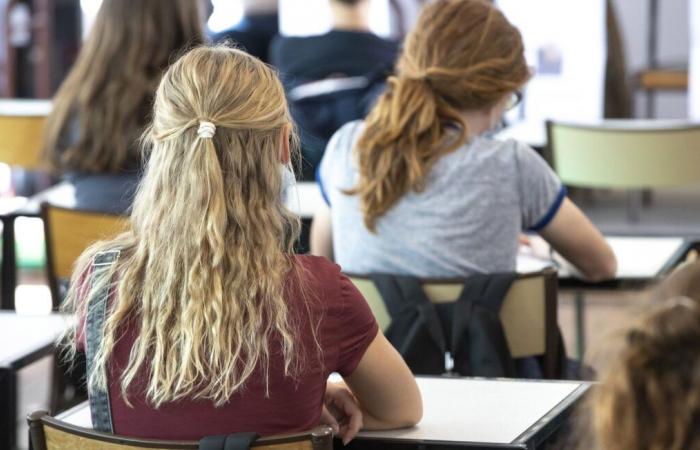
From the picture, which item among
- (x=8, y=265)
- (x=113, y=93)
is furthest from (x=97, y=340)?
(x=113, y=93)

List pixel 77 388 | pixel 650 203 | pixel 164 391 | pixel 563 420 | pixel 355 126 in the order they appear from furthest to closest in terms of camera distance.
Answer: pixel 650 203
pixel 77 388
pixel 355 126
pixel 563 420
pixel 164 391

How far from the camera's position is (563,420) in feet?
5.57

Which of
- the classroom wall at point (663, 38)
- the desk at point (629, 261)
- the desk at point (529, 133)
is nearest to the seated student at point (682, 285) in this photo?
the desk at point (629, 261)

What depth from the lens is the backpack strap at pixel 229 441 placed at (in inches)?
54.3

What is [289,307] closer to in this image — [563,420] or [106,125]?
[563,420]

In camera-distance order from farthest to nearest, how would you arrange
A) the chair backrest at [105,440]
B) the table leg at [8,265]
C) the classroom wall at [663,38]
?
the classroom wall at [663,38], the table leg at [8,265], the chair backrest at [105,440]

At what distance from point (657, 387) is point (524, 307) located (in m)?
1.26

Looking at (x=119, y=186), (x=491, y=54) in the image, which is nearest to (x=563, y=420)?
(x=491, y=54)

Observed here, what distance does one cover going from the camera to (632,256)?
269cm

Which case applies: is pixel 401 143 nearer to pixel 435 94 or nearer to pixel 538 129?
pixel 435 94

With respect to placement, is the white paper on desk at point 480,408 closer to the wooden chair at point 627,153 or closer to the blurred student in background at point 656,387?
the blurred student in background at point 656,387

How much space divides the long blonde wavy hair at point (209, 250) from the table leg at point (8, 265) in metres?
1.55

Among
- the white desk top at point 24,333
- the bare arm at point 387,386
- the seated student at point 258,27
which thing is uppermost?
the seated student at point 258,27

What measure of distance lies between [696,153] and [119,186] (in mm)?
1907
